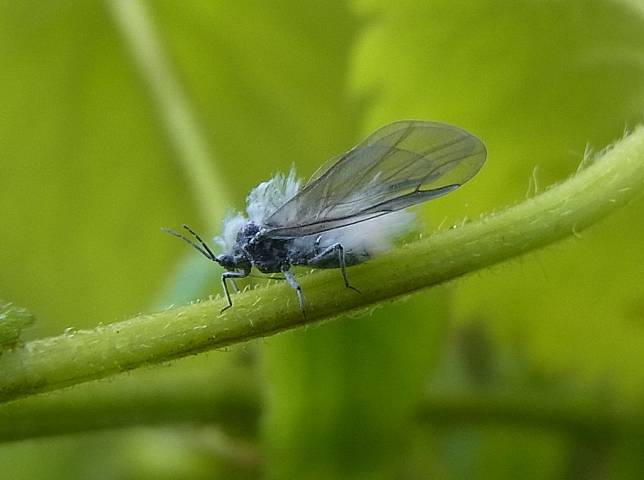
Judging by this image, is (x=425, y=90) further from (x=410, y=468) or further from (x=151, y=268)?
(x=151, y=268)

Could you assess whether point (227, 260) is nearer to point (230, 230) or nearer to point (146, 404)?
point (230, 230)

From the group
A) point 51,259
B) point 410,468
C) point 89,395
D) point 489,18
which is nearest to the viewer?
point 89,395

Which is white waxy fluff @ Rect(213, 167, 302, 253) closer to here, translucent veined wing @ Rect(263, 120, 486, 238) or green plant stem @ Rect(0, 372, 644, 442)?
translucent veined wing @ Rect(263, 120, 486, 238)

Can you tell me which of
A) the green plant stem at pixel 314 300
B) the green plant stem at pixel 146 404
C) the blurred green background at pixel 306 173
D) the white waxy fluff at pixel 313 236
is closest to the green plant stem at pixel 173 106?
the blurred green background at pixel 306 173

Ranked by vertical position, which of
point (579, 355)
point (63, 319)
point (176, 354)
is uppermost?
point (63, 319)

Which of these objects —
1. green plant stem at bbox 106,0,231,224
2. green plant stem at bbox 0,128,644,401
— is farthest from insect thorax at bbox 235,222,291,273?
green plant stem at bbox 106,0,231,224

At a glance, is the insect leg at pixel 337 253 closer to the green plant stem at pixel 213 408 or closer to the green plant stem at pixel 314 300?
the green plant stem at pixel 314 300

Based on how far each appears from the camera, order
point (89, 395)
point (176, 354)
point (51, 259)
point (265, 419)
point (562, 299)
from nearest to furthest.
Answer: point (176, 354)
point (89, 395)
point (265, 419)
point (562, 299)
point (51, 259)

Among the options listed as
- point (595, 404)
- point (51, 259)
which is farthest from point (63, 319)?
point (595, 404)
